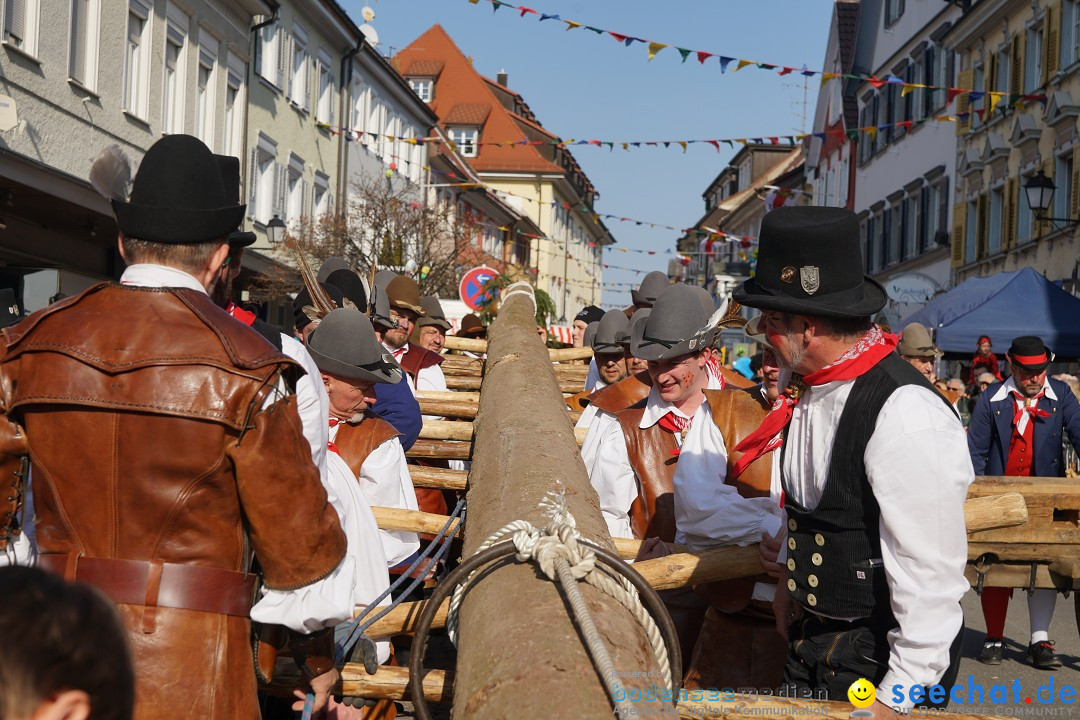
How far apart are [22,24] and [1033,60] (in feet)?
60.3

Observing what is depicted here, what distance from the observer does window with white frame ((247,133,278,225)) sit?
2492 cm

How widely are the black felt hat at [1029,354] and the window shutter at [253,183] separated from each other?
17779 millimetres

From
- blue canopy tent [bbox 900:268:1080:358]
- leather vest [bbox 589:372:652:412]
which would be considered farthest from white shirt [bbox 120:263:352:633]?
blue canopy tent [bbox 900:268:1080:358]

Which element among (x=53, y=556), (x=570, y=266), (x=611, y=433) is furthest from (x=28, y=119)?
(x=570, y=266)

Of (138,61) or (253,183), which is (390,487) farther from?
(253,183)

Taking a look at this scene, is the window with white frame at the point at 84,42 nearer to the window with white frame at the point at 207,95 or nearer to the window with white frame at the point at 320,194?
the window with white frame at the point at 207,95

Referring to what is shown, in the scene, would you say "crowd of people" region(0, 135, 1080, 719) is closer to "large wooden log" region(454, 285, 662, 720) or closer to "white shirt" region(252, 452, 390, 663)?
"white shirt" region(252, 452, 390, 663)

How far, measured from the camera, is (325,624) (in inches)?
115

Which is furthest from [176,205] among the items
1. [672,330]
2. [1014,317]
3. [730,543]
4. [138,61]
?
[138,61]

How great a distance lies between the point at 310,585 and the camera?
2.87 meters

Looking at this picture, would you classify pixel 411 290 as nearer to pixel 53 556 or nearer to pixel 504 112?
pixel 53 556

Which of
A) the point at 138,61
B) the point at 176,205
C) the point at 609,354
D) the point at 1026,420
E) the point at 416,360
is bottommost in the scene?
the point at 1026,420

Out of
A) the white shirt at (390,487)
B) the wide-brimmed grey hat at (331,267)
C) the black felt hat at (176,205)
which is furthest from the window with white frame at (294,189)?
the black felt hat at (176,205)

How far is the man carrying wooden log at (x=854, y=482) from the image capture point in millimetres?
3111
